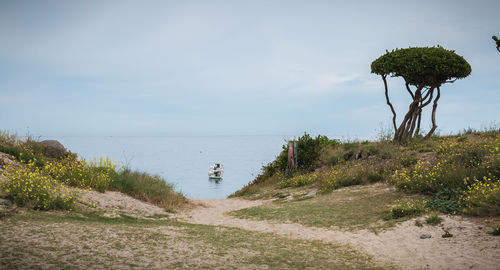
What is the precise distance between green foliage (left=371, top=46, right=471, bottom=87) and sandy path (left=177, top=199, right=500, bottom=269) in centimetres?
1052

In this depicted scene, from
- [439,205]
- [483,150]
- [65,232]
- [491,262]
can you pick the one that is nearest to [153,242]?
[65,232]

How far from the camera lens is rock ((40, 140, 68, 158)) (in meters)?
15.8

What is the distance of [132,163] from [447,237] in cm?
1161

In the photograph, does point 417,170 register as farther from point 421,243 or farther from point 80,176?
point 80,176

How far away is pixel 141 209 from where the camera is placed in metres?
10.8

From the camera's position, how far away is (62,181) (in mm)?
11070

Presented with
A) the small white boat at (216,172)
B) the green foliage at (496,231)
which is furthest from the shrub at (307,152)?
the small white boat at (216,172)

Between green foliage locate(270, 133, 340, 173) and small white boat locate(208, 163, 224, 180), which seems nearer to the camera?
green foliage locate(270, 133, 340, 173)

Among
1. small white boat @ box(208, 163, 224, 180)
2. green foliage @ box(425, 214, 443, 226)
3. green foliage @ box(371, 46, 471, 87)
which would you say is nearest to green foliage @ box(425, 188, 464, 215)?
green foliage @ box(425, 214, 443, 226)

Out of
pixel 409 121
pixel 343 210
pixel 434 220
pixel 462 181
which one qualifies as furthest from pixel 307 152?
pixel 434 220

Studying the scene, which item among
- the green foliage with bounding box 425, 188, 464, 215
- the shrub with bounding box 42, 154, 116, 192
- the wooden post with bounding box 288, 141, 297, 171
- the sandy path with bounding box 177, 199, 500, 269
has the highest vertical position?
the wooden post with bounding box 288, 141, 297, 171

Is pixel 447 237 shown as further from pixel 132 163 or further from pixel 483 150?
pixel 132 163

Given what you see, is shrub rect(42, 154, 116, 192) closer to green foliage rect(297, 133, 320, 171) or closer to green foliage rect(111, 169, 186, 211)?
green foliage rect(111, 169, 186, 211)

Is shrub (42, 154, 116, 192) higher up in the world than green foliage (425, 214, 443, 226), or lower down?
higher up
